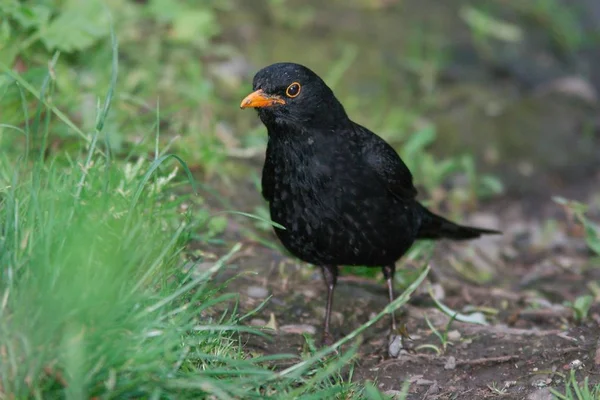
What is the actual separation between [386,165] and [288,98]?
635 mm

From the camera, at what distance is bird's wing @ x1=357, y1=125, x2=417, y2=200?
466 cm

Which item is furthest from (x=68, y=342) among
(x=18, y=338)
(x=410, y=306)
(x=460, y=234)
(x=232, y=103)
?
(x=232, y=103)

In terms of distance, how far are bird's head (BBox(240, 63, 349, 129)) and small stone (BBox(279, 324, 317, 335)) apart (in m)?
1.07

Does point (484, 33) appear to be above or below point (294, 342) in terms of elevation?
above

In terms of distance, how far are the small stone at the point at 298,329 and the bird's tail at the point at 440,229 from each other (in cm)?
102

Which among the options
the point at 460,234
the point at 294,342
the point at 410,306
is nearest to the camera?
the point at 294,342

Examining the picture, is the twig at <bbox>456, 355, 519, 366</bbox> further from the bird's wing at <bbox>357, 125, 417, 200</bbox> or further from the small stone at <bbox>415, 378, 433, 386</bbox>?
the bird's wing at <bbox>357, 125, 417, 200</bbox>

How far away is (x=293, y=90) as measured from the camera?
4582 mm

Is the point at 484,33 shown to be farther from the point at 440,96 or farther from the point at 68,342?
the point at 68,342

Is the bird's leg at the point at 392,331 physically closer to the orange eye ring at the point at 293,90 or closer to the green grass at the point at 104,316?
the green grass at the point at 104,316

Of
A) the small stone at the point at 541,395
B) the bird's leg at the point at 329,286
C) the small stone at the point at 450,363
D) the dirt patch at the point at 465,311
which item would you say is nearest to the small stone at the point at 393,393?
the dirt patch at the point at 465,311

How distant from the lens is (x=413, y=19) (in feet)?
30.7

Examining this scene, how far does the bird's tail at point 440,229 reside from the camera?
540 centimetres

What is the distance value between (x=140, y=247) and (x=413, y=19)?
6.29 metres
